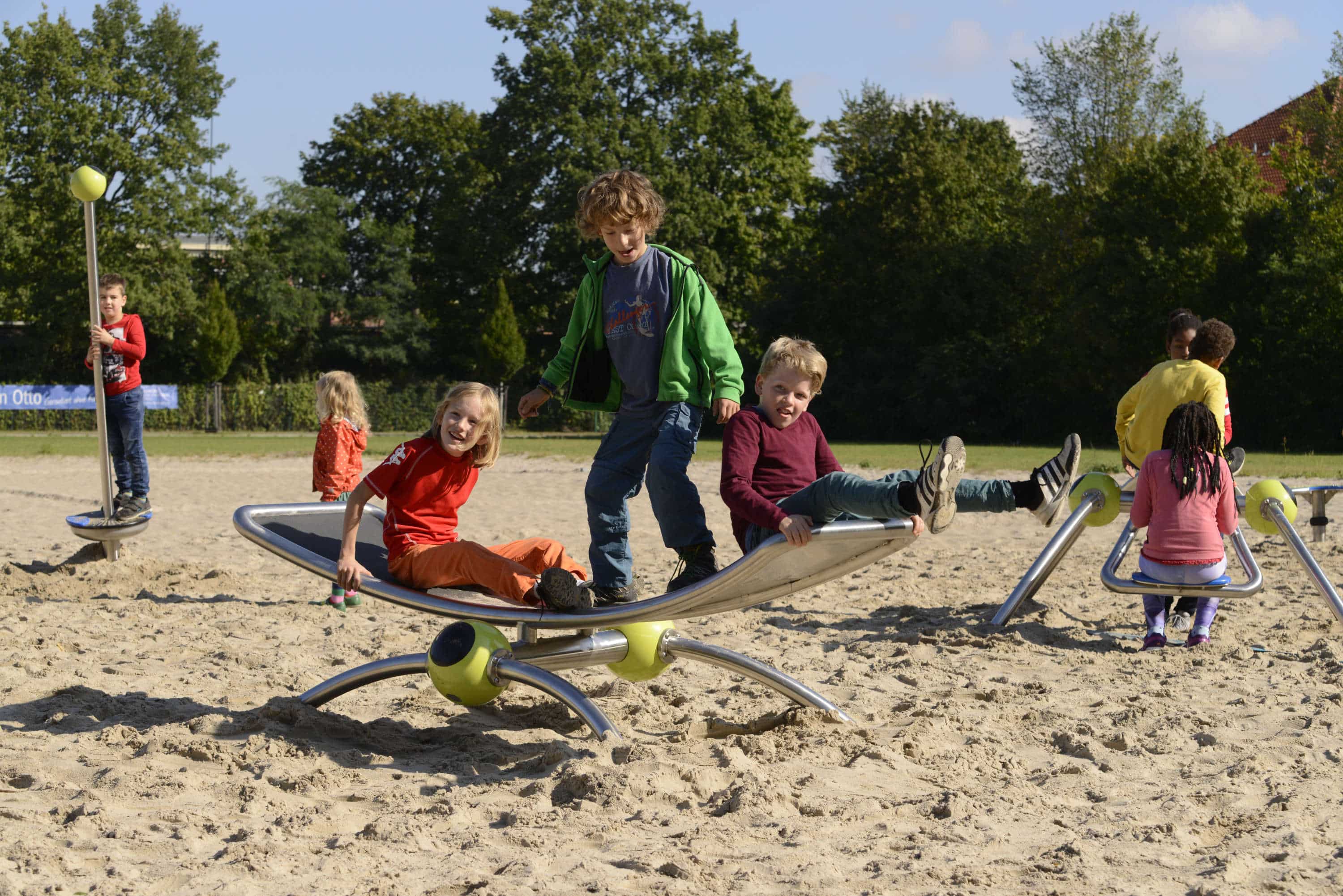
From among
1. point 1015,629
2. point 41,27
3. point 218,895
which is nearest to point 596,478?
point 218,895

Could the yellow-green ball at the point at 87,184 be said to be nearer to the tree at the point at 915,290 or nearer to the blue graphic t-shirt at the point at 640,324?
the blue graphic t-shirt at the point at 640,324

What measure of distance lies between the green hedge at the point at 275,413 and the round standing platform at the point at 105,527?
29410 millimetres

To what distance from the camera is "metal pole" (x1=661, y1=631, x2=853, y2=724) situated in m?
4.43

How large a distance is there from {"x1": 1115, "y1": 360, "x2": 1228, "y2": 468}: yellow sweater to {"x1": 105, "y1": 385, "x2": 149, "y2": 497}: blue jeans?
5.82m

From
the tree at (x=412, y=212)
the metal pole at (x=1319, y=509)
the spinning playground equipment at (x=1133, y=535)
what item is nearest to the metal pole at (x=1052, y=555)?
the spinning playground equipment at (x=1133, y=535)

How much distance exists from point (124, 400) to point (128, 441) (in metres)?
0.26

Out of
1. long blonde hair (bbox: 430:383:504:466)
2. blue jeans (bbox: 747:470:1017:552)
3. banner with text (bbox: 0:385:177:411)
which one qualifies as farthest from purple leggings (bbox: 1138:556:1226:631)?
banner with text (bbox: 0:385:177:411)

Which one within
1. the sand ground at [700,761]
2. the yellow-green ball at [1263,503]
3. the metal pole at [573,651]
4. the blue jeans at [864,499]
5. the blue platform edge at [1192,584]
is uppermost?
the blue jeans at [864,499]

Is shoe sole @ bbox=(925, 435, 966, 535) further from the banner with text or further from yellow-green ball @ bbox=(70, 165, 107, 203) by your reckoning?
the banner with text

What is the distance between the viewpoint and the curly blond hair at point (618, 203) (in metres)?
4.44

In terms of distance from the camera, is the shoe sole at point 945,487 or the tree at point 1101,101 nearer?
the shoe sole at point 945,487

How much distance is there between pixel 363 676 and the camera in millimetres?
4453

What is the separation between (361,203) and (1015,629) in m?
50.2

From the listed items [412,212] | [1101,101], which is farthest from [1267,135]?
[412,212]
